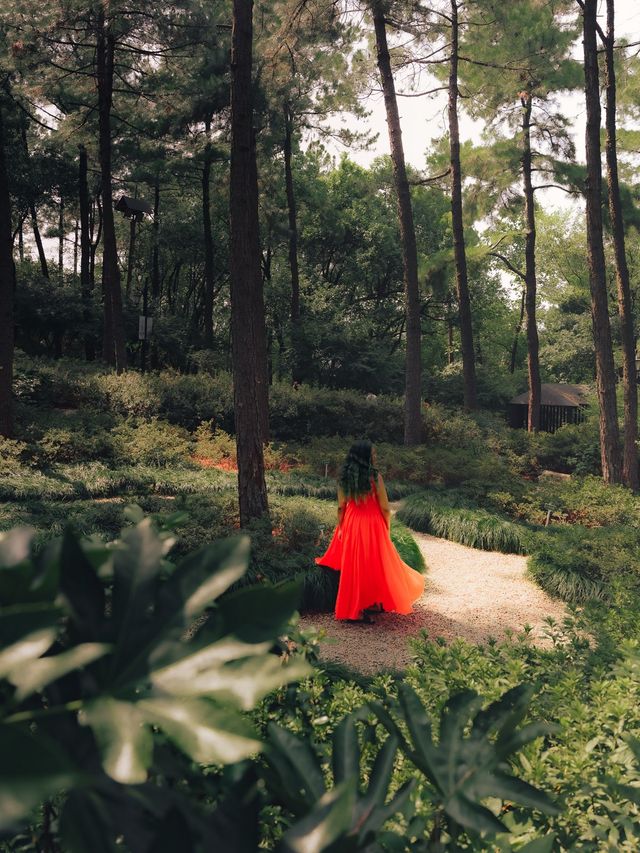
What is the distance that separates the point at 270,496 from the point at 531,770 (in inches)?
334

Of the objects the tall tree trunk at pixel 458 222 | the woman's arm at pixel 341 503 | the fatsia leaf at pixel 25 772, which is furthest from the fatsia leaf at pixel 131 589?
the tall tree trunk at pixel 458 222

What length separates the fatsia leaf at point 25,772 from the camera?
0.45 metres

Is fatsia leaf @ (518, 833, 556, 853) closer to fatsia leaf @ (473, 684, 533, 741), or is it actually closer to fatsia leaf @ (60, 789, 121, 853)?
fatsia leaf @ (473, 684, 533, 741)

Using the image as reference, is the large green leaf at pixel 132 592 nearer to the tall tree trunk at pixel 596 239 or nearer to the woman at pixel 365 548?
the woman at pixel 365 548

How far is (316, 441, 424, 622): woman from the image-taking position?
624cm

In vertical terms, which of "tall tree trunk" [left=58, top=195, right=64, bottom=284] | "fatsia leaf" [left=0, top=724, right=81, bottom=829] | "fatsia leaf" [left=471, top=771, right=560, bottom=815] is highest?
"tall tree trunk" [left=58, top=195, right=64, bottom=284]

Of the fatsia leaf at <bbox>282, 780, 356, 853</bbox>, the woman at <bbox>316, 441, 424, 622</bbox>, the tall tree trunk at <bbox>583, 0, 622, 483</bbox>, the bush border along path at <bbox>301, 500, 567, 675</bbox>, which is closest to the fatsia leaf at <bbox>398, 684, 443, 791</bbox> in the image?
the fatsia leaf at <bbox>282, 780, 356, 853</bbox>

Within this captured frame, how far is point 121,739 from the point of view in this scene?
611 millimetres

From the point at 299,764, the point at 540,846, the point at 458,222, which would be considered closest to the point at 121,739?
the point at 299,764

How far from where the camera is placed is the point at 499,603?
7.21 metres

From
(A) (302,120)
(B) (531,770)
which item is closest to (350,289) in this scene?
(A) (302,120)

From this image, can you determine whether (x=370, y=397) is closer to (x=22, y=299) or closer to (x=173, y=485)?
(x=173, y=485)

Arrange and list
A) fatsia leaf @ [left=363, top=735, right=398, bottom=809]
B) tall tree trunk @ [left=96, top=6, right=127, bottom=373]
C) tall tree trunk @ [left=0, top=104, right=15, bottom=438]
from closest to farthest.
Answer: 1. fatsia leaf @ [left=363, top=735, right=398, bottom=809]
2. tall tree trunk @ [left=0, top=104, right=15, bottom=438]
3. tall tree trunk @ [left=96, top=6, right=127, bottom=373]

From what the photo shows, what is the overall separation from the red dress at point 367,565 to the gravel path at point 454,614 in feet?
0.74
